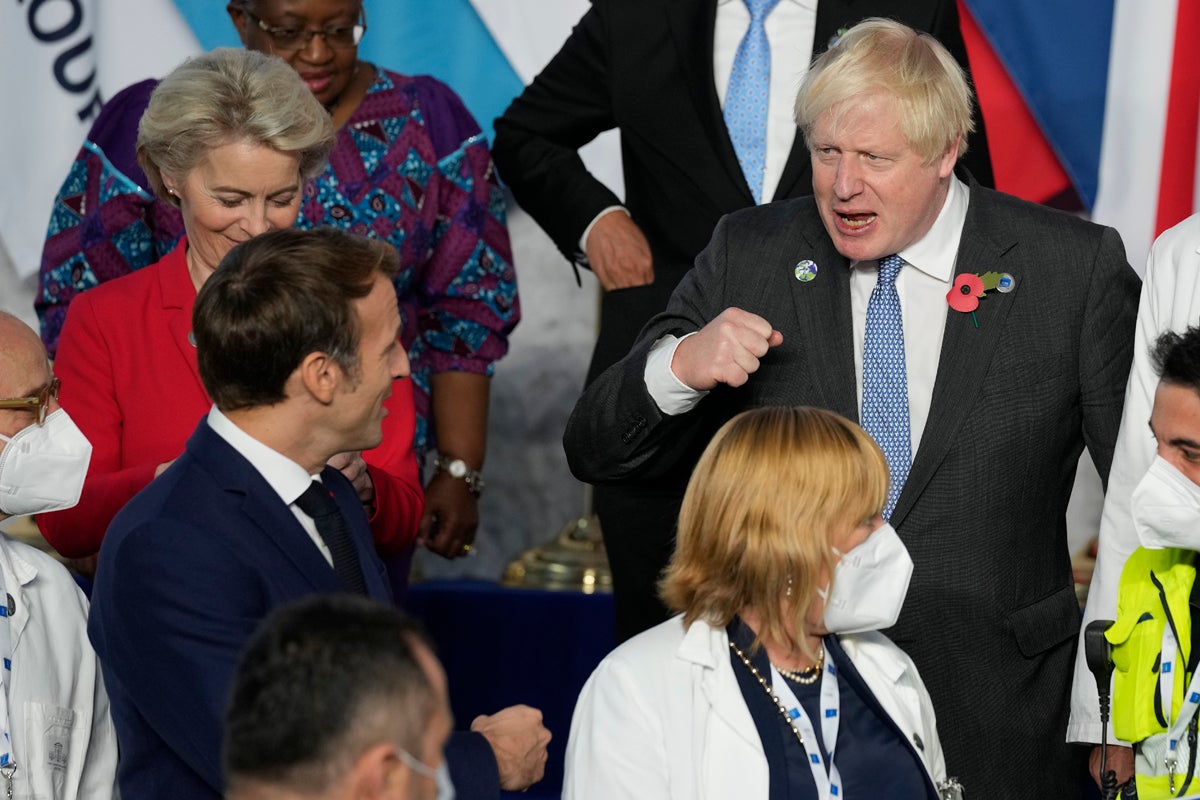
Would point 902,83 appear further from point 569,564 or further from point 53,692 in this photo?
point 569,564

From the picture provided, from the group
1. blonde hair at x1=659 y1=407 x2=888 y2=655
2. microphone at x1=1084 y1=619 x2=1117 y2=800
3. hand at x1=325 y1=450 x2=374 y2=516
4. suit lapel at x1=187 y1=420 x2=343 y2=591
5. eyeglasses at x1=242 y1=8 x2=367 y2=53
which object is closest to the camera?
suit lapel at x1=187 y1=420 x2=343 y2=591

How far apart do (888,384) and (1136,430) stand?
0.43 m

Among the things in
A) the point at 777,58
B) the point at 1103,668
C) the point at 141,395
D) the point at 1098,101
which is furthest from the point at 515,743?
the point at 1098,101

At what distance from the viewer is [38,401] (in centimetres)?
288

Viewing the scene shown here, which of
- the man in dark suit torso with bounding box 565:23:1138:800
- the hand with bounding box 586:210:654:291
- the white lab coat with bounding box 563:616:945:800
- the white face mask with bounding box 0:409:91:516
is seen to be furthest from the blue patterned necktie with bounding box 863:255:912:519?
the white face mask with bounding box 0:409:91:516

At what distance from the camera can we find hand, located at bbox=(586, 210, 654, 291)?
13.6 feet

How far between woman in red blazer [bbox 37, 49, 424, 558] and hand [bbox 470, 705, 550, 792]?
65cm

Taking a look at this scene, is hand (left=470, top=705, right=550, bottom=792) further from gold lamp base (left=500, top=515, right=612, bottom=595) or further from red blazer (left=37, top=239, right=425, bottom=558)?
gold lamp base (left=500, top=515, right=612, bottom=595)

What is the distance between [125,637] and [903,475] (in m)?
1.41

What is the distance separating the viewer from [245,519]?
2.50 metres

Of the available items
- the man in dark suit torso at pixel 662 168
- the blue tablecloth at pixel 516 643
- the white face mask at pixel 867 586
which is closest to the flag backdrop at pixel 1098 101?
the man in dark suit torso at pixel 662 168

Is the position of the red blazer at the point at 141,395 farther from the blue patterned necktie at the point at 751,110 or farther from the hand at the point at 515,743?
the blue patterned necktie at the point at 751,110

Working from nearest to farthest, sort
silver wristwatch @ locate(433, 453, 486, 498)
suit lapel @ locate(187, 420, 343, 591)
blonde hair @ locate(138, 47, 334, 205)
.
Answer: suit lapel @ locate(187, 420, 343, 591) → blonde hair @ locate(138, 47, 334, 205) → silver wristwatch @ locate(433, 453, 486, 498)

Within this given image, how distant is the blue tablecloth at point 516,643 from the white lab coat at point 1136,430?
6.67 feet
